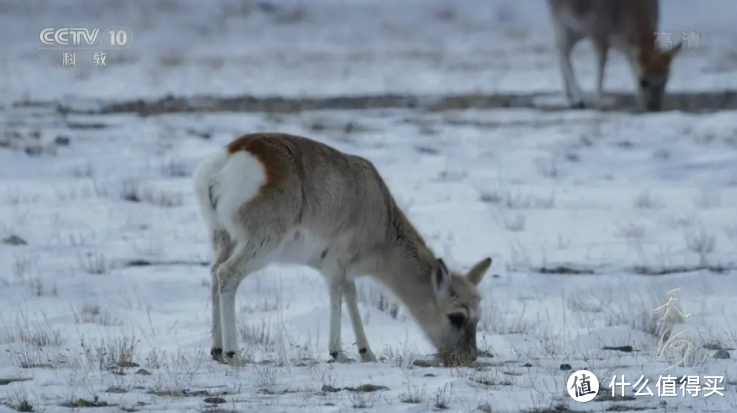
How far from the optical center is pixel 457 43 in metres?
39.1

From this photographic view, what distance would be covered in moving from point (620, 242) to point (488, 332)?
383cm

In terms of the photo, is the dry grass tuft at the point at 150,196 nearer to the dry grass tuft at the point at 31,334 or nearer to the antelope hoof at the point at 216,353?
the dry grass tuft at the point at 31,334

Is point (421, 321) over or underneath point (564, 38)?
underneath

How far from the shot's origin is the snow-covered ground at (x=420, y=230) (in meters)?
6.73

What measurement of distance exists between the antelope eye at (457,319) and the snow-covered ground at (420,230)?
0.82ft

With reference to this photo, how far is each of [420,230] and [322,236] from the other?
4.78m

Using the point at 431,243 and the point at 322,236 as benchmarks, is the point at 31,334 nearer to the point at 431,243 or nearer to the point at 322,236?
the point at 322,236

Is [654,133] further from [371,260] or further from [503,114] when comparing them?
[371,260]

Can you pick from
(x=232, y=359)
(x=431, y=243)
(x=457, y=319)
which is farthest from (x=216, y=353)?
(x=431, y=243)

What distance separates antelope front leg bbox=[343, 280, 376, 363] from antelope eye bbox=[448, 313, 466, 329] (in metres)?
0.56

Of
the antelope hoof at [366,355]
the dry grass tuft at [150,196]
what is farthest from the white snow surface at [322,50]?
the antelope hoof at [366,355]

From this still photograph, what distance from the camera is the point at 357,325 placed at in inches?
327

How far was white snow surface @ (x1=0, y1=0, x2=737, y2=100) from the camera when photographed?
26.2m

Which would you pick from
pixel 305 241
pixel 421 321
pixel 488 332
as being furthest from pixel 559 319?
pixel 305 241
